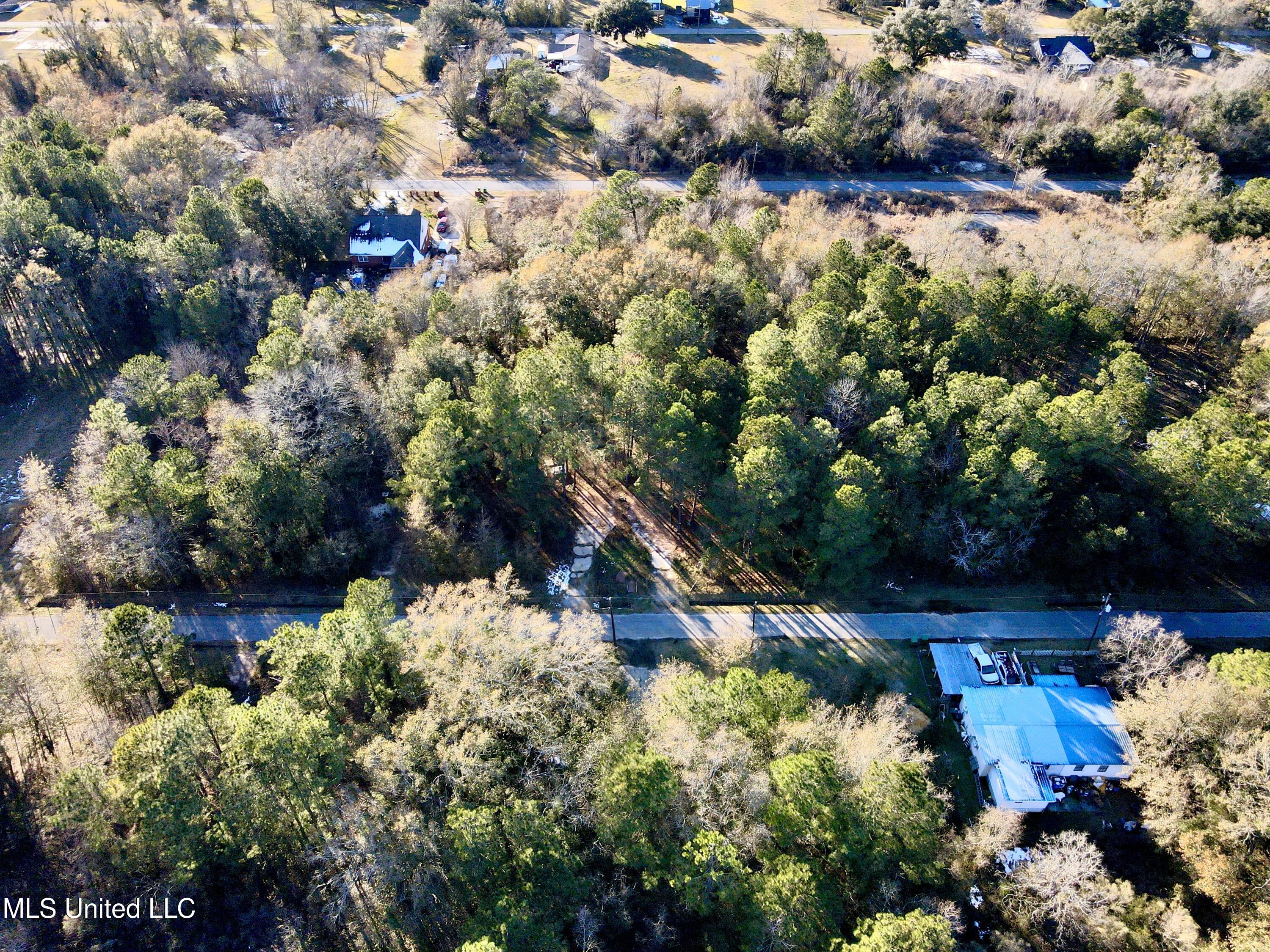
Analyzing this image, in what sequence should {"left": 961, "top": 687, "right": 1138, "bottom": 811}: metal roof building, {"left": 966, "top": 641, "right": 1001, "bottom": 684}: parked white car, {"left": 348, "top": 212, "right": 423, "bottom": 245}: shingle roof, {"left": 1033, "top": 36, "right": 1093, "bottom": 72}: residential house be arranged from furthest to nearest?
{"left": 1033, "top": 36, "right": 1093, "bottom": 72}: residential house, {"left": 348, "top": 212, "right": 423, "bottom": 245}: shingle roof, {"left": 966, "top": 641, "right": 1001, "bottom": 684}: parked white car, {"left": 961, "top": 687, "right": 1138, "bottom": 811}: metal roof building

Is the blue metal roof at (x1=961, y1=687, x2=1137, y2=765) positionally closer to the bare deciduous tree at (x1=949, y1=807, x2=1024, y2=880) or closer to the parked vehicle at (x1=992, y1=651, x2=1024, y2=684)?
the parked vehicle at (x1=992, y1=651, x2=1024, y2=684)

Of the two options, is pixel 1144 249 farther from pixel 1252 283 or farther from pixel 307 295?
pixel 307 295

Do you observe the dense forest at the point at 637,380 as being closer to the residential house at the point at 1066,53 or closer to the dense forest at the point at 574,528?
the dense forest at the point at 574,528

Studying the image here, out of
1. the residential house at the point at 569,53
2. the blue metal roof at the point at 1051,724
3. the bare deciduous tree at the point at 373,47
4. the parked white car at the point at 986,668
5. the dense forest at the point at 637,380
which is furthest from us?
the bare deciduous tree at the point at 373,47

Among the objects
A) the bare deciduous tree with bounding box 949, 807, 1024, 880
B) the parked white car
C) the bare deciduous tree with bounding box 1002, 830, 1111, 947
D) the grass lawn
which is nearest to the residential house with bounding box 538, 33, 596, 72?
the grass lawn

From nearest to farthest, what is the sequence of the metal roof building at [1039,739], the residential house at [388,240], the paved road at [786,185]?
the metal roof building at [1039,739] → the residential house at [388,240] → the paved road at [786,185]

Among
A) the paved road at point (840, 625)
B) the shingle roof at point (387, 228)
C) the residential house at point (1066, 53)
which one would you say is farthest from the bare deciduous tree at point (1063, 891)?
the residential house at point (1066, 53)
